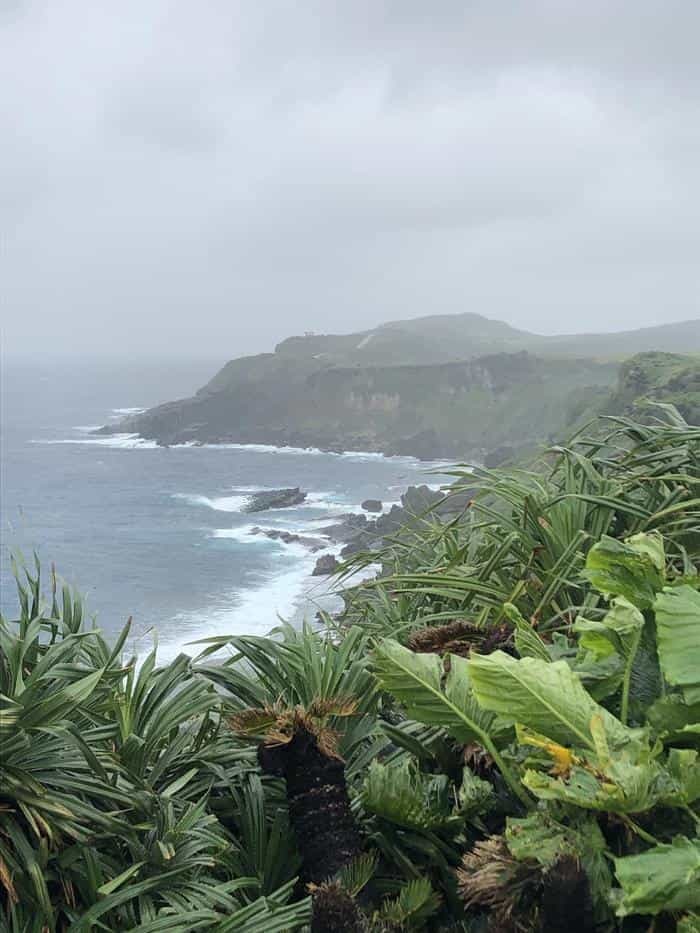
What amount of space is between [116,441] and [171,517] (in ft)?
115

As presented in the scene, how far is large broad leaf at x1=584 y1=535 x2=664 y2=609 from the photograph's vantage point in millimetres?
2057

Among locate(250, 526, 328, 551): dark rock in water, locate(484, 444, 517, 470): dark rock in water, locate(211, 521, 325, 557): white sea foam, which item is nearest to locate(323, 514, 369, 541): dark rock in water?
locate(211, 521, 325, 557): white sea foam

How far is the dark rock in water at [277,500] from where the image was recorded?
6200 centimetres

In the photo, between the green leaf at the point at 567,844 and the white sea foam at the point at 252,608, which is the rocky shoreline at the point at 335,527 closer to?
the white sea foam at the point at 252,608

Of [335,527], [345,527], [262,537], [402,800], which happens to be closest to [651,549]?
[402,800]

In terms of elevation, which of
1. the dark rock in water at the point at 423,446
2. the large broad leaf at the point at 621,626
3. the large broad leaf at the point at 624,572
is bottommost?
the dark rock in water at the point at 423,446

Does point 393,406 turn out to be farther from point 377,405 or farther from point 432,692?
point 432,692

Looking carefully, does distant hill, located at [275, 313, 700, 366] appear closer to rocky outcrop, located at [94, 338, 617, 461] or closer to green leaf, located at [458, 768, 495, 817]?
rocky outcrop, located at [94, 338, 617, 461]

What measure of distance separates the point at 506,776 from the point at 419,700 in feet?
0.82

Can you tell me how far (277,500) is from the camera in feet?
204

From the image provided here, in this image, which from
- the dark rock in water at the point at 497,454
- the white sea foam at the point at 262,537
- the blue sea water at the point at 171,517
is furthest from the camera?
the dark rock in water at the point at 497,454

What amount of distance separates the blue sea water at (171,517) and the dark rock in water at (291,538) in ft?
1.89

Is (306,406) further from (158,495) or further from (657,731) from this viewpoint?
(657,731)

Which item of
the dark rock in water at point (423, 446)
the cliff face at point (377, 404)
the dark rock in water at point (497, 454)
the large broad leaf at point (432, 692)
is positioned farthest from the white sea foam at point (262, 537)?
the large broad leaf at point (432, 692)
